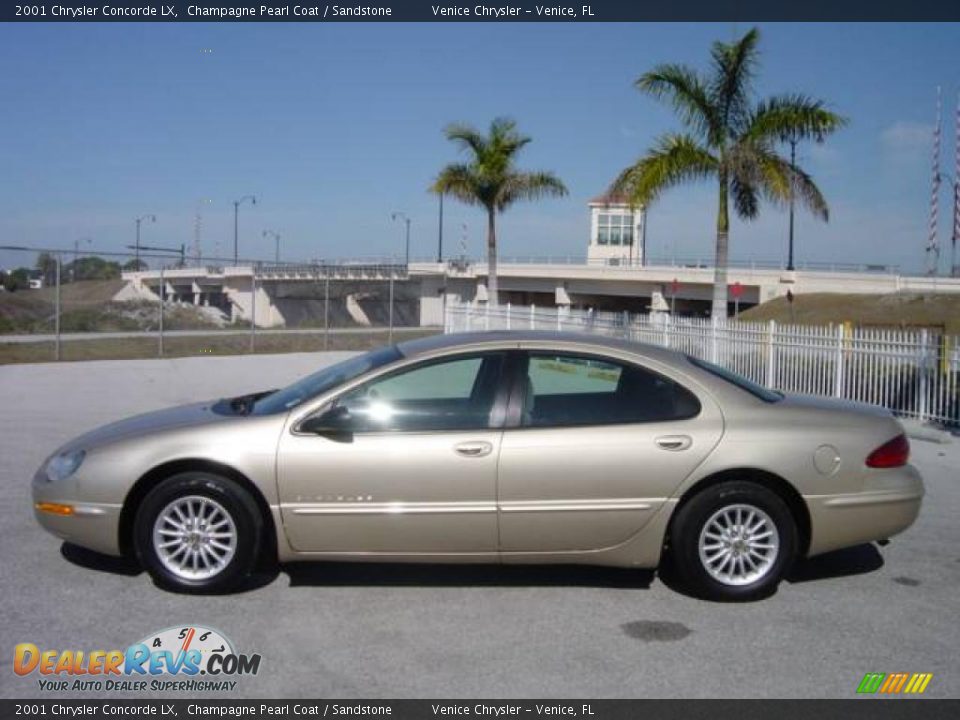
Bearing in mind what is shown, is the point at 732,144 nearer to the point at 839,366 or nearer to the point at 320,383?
the point at 839,366

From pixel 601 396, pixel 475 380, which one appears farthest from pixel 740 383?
pixel 475 380

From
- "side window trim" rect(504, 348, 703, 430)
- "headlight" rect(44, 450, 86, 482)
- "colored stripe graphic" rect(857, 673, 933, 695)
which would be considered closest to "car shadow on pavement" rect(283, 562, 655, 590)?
"side window trim" rect(504, 348, 703, 430)

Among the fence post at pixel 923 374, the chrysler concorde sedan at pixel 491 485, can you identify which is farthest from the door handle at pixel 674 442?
the fence post at pixel 923 374

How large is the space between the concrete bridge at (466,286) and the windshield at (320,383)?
147ft

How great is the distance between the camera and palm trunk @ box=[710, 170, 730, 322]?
18.4m

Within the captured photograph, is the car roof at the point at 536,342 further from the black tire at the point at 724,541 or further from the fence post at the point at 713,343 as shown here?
the fence post at the point at 713,343

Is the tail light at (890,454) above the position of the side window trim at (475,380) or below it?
below

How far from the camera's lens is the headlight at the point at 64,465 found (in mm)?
5707

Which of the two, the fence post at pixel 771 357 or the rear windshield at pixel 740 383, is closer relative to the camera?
the rear windshield at pixel 740 383

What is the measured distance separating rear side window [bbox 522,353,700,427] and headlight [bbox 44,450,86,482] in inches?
96.3

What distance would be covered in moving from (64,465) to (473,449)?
2265mm

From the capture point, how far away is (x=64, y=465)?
576cm
